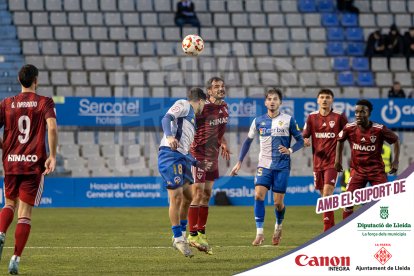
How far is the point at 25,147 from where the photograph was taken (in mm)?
9906

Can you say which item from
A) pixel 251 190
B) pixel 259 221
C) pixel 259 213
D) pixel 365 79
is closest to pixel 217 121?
pixel 259 213

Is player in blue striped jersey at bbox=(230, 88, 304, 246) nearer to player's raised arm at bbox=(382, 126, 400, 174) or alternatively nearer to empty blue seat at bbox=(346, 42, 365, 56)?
player's raised arm at bbox=(382, 126, 400, 174)

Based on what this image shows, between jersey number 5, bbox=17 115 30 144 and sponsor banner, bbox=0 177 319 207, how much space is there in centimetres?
1307


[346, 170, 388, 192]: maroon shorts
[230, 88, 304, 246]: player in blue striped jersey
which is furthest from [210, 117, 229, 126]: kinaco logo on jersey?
[346, 170, 388, 192]: maroon shorts

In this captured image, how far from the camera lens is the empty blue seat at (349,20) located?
95.5ft

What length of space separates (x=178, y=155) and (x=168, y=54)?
15.5 m

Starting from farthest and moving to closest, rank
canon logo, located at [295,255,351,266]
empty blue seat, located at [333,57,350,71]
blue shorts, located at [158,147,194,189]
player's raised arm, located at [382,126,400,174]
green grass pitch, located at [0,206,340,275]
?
empty blue seat, located at [333,57,350,71] → player's raised arm, located at [382,126,400,174] → blue shorts, located at [158,147,194,189] → green grass pitch, located at [0,206,340,275] → canon logo, located at [295,255,351,266]

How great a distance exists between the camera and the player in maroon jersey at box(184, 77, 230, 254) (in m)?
13.3

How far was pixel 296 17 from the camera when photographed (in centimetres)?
2897

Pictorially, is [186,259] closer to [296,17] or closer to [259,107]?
[259,107]

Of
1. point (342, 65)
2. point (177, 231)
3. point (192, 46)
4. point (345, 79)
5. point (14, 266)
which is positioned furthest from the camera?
point (342, 65)

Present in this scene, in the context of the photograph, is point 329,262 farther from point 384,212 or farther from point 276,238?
point 276,238

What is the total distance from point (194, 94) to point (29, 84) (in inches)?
105

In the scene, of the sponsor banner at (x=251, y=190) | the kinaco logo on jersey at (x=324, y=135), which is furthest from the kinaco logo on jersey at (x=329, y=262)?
the sponsor banner at (x=251, y=190)
